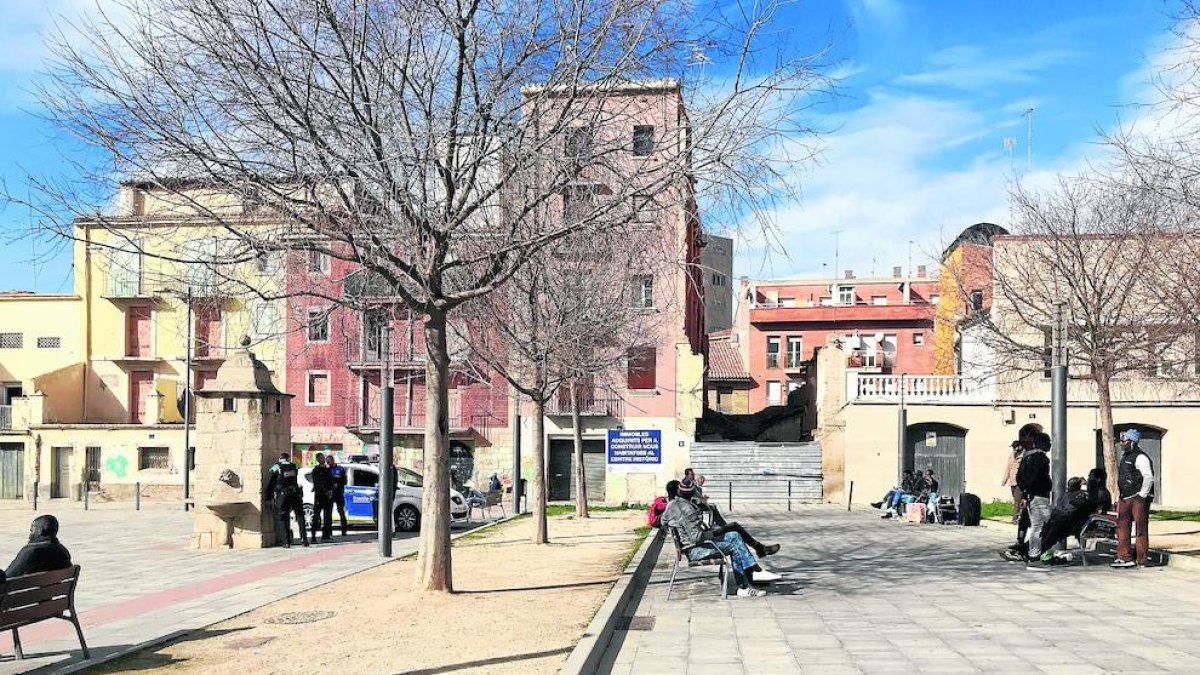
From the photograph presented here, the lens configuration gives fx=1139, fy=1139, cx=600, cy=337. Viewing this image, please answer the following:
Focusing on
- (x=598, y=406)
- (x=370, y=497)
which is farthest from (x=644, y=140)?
(x=598, y=406)

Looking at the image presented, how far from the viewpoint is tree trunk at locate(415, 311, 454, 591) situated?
11.6 m

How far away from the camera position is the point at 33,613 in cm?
846

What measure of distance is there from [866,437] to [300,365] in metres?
23.3

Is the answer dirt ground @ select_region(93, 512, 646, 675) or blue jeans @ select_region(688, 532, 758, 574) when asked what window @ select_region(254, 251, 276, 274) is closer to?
dirt ground @ select_region(93, 512, 646, 675)

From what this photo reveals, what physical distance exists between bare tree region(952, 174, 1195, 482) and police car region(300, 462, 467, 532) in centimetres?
1423

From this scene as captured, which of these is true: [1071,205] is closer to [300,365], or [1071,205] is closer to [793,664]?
[793,664]

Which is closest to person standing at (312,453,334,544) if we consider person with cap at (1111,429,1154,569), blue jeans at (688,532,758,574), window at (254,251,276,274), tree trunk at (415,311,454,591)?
window at (254,251,276,274)

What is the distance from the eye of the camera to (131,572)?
16.3m

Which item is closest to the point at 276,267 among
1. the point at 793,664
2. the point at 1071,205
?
the point at 793,664

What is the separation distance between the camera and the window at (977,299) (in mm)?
30625

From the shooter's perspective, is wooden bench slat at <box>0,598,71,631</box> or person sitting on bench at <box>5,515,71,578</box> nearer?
wooden bench slat at <box>0,598,71,631</box>

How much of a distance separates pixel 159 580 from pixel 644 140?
8913 mm

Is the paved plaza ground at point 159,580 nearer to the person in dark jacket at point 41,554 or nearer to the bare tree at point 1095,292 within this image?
the person in dark jacket at point 41,554

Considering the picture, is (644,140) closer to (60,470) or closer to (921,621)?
(921,621)
